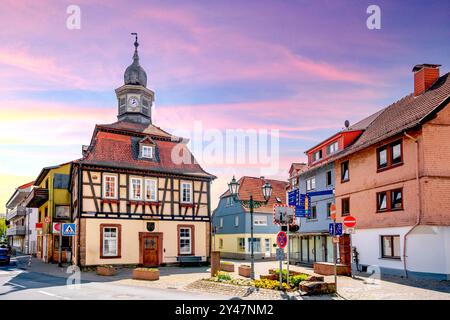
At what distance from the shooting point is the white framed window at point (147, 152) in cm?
3262

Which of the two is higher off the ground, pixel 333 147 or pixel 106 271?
pixel 333 147

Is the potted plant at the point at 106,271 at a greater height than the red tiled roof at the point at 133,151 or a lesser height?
lesser

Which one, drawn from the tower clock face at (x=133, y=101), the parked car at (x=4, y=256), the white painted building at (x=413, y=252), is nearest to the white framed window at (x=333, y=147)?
the white painted building at (x=413, y=252)

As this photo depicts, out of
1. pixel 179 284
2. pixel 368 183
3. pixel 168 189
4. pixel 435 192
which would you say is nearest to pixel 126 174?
pixel 168 189

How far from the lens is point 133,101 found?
1457 inches

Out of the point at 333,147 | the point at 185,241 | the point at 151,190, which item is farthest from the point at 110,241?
the point at 333,147

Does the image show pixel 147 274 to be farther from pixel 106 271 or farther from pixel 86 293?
pixel 86 293

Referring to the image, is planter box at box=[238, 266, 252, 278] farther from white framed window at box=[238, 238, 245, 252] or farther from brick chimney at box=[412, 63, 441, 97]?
white framed window at box=[238, 238, 245, 252]

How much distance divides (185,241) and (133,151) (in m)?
7.53

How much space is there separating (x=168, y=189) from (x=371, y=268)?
1471 centimetres

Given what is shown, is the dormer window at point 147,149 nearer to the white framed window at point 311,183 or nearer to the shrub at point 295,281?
the white framed window at point 311,183

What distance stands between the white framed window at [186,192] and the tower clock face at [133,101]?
26.8 ft

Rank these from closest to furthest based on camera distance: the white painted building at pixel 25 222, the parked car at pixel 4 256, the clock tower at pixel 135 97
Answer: the parked car at pixel 4 256, the clock tower at pixel 135 97, the white painted building at pixel 25 222
